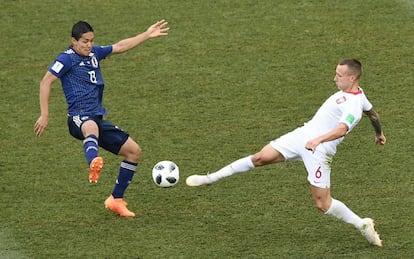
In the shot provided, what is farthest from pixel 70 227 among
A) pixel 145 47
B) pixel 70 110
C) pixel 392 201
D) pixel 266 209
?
pixel 145 47

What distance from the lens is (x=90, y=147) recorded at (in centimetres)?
1112

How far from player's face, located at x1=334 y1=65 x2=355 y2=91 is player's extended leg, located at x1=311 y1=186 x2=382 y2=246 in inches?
40.1

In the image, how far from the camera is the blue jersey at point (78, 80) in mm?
11532

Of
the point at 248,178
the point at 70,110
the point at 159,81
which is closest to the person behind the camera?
the point at 70,110

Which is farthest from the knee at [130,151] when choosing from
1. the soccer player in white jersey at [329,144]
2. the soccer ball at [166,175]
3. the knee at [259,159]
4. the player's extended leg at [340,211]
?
the player's extended leg at [340,211]

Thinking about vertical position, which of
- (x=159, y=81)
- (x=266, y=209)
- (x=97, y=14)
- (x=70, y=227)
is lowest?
(x=70, y=227)

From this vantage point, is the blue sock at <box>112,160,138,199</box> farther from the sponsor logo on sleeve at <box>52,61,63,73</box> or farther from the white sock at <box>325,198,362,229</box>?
the white sock at <box>325,198,362,229</box>

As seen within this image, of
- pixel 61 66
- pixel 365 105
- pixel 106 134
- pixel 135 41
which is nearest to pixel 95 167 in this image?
pixel 106 134

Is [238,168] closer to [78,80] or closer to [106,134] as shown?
[106,134]

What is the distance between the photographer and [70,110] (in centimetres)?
1166

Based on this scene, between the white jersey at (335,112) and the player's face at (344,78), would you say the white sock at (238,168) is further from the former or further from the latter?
the player's face at (344,78)

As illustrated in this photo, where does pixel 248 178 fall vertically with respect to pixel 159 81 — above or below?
below

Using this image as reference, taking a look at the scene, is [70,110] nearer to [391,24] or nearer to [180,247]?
[180,247]

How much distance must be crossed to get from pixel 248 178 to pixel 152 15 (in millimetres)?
4859
